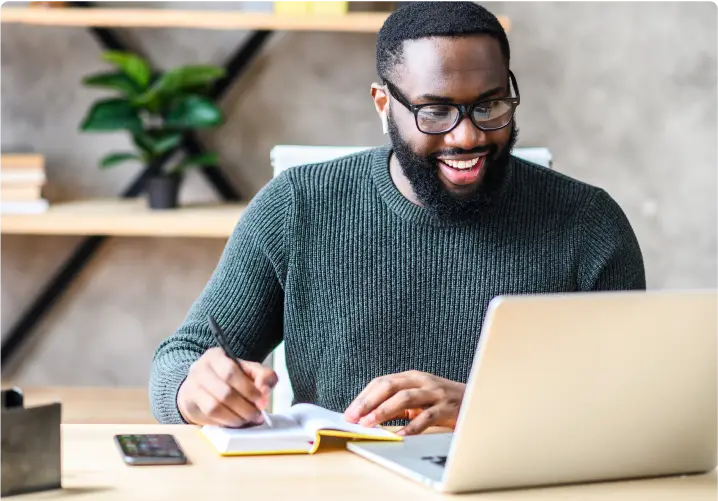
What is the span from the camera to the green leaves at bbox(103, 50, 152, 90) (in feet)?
7.53

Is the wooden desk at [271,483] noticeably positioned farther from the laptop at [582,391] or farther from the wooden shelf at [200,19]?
the wooden shelf at [200,19]

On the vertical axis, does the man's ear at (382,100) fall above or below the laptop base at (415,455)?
above

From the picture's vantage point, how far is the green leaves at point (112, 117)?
2287mm

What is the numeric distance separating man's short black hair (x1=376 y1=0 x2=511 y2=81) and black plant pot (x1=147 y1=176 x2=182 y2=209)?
0.97 metres

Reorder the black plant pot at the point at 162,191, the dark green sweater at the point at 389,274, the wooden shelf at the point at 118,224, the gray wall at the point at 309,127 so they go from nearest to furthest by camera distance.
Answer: the dark green sweater at the point at 389,274 < the wooden shelf at the point at 118,224 < the black plant pot at the point at 162,191 < the gray wall at the point at 309,127

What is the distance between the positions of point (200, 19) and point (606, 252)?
1.17 metres

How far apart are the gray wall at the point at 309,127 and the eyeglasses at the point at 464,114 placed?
1208mm

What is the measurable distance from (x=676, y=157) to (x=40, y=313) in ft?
5.43

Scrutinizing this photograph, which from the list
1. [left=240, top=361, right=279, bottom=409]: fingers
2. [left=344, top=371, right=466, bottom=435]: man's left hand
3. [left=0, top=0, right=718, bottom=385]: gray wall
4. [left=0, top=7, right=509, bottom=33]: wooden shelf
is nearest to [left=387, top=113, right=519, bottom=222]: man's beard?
[left=344, top=371, right=466, bottom=435]: man's left hand

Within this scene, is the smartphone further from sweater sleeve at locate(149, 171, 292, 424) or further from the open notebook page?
sweater sleeve at locate(149, 171, 292, 424)

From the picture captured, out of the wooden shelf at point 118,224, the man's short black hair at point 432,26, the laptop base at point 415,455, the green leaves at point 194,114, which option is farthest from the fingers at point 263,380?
the green leaves at point 194,114

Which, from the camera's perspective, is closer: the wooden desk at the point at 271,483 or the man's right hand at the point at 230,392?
the wooden desk at the point at 271,483

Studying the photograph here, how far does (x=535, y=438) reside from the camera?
2.93 ft

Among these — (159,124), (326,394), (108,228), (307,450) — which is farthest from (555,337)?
(159,124)
